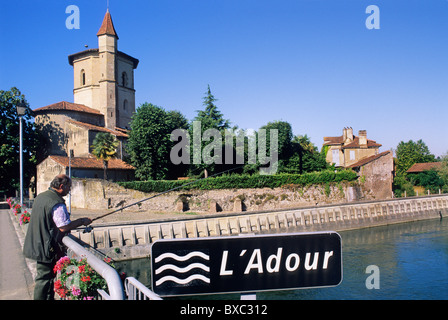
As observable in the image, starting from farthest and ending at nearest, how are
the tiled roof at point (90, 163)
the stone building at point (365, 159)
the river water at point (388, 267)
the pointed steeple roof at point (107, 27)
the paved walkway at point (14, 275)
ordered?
1. the pointed steeple roof at point (107, 27)
2. the stone building at point (365, 159)
3. the tiled roof at point (90, 163)
4. the river water at point (388, 267)
5. the paved walkway at point (14, 275)

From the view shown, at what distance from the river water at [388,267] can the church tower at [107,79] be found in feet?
116

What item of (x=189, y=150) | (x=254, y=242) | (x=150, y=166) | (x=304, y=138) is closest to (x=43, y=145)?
(x=150, y=166)

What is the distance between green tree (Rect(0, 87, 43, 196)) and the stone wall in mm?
11201

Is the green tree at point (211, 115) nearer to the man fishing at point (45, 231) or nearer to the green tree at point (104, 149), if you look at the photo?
the green tree at point (104, 149)

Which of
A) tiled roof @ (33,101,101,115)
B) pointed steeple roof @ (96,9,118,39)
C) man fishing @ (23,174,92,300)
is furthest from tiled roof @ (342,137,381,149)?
man fishing @ (23,174,92,300)

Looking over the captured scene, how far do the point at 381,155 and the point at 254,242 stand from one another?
47.8m

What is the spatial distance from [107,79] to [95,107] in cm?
466

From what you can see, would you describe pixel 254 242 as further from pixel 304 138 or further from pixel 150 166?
pixel 304 138

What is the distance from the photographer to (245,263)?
1966 mm

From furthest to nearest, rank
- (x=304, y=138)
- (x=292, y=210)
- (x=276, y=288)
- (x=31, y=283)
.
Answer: (x=304, y=138) < (x=292, y=210) < (x=31, y=283) < (x=276, y=288)

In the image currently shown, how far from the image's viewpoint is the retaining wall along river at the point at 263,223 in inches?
911

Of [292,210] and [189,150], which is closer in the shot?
[292,210]

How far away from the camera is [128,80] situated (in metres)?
56.7

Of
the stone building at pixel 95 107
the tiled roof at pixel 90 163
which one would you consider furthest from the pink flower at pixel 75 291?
the stone building at pixel 95 107
